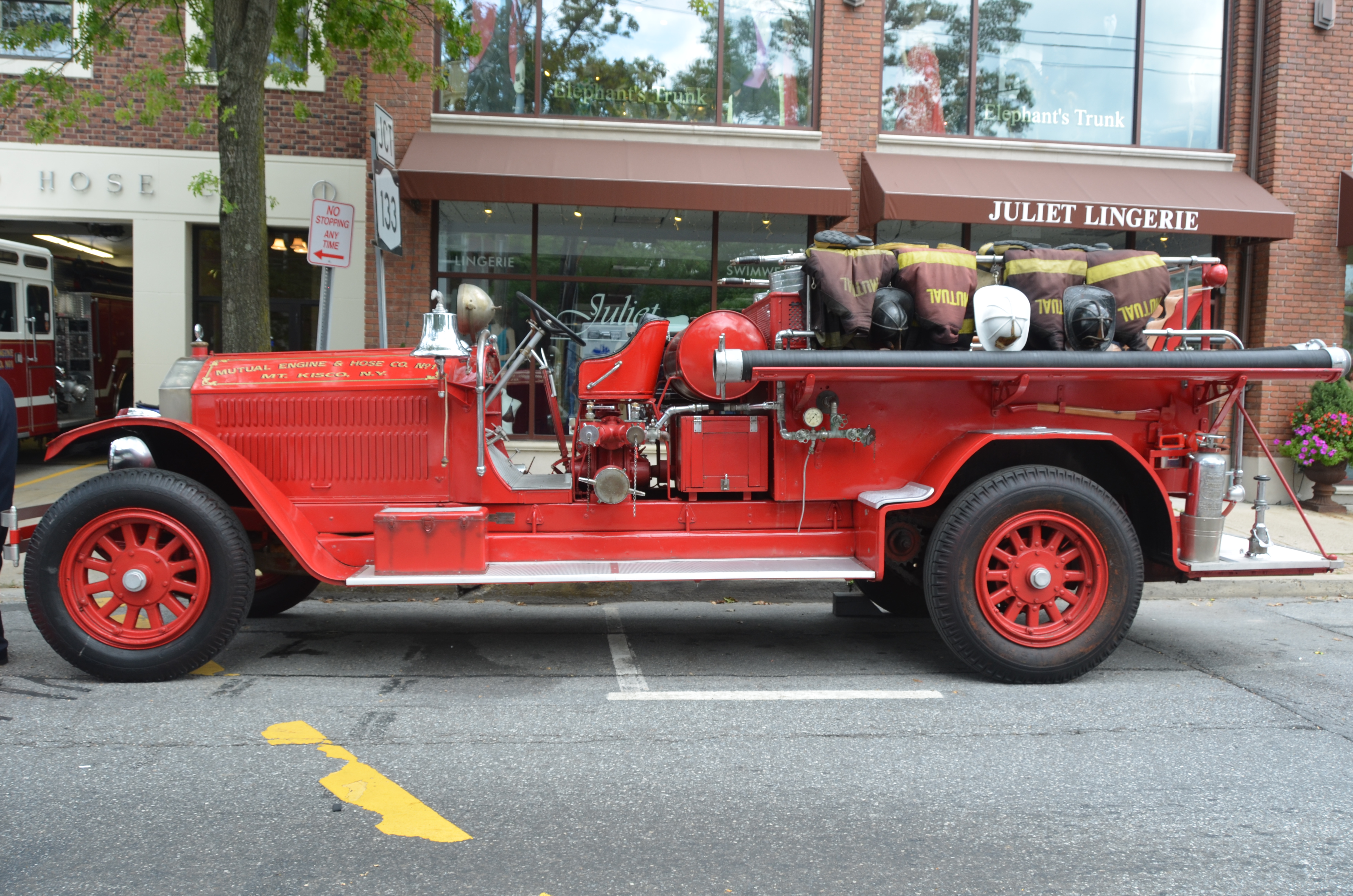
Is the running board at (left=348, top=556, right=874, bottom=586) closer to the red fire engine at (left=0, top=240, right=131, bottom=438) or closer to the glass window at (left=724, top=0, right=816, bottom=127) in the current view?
the glass window at (left=724, top=0, right=816, bottom=127)

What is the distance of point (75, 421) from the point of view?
500 inches

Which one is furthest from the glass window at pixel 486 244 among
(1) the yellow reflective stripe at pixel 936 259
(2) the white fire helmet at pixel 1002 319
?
(2) the white fire helmet at pixel 1002 319

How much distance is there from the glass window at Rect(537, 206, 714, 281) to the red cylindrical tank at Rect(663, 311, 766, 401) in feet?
21.1

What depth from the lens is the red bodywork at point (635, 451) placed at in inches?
183

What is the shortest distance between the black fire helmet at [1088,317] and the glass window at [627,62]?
7.33m

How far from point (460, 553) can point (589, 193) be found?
603 centimetres

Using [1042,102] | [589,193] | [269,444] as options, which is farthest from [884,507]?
[1042,102]

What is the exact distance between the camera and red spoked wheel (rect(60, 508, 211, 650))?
4242 millimetres

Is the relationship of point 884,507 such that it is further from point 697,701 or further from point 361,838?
point 361,838

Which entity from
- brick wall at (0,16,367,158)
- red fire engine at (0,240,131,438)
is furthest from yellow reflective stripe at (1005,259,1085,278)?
red fire engine at (0,240,131,438)

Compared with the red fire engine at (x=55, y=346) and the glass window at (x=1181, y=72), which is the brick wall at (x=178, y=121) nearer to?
the red fire engine at (x=55, y=346)

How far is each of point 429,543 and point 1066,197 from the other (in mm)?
8318

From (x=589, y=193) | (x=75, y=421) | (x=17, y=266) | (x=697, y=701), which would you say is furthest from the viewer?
(x=75, y=421)

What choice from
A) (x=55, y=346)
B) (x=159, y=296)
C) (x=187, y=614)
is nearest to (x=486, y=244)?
(x=159, y=296)
